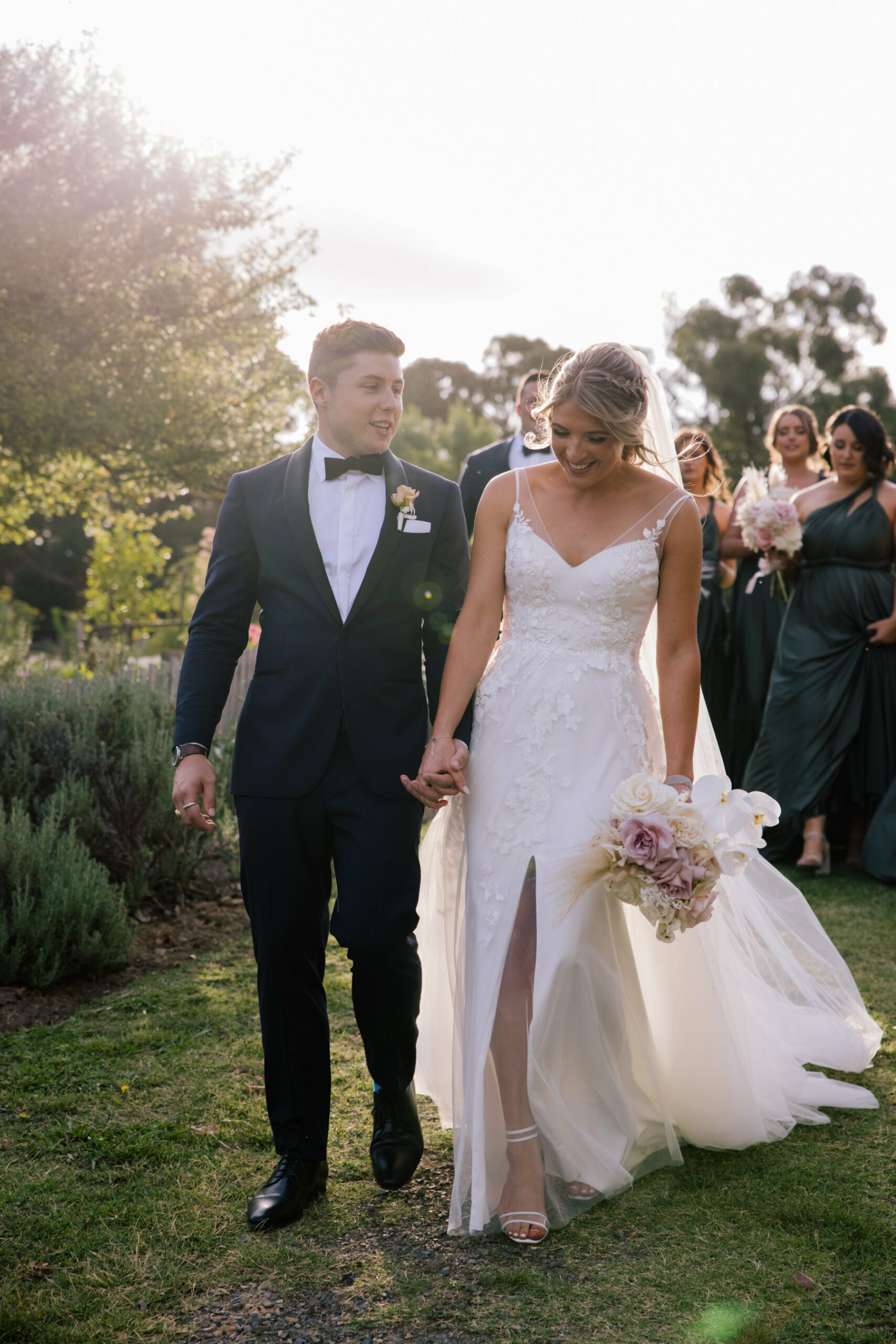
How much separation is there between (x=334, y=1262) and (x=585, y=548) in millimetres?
1997

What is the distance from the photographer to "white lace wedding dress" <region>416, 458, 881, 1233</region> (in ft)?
9.52

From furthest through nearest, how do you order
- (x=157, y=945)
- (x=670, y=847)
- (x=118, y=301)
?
(x=118, y=301) < (x=157, y=945) < (x=670, y=847)

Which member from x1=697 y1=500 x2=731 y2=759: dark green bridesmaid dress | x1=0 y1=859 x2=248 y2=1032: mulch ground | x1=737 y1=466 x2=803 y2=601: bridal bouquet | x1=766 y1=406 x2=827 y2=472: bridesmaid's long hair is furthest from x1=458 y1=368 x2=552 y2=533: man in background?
x1=0 y1=859 x2=248 y2=1032: mulch ground

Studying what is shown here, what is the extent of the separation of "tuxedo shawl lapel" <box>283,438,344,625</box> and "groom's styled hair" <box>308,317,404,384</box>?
0.28 meters

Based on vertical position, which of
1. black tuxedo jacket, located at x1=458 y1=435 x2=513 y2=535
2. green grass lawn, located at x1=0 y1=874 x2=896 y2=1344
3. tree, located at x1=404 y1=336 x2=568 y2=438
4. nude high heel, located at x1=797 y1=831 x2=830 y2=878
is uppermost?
tree, located at x1=404 y1=336 x2=568 y2=438

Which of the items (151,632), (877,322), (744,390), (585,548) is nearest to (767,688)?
(585,548)

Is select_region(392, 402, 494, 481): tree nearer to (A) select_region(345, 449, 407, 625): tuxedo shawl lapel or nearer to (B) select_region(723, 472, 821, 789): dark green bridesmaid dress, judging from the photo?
(B) select_region(723, 472, 821, 789): dark green bridesmaid dress

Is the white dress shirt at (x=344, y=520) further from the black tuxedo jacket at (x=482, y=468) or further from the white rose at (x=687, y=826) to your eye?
the black tuxedo jacket at (x=482, y=468)

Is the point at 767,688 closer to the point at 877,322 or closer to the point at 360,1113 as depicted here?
the point at 360,1113

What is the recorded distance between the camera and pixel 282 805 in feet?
9.73

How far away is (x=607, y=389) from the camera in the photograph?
2967mm

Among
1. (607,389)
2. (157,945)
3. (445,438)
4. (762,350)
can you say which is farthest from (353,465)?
(445,438)

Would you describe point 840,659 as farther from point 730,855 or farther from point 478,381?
point 478,381

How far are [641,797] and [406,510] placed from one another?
1038 millimetres
